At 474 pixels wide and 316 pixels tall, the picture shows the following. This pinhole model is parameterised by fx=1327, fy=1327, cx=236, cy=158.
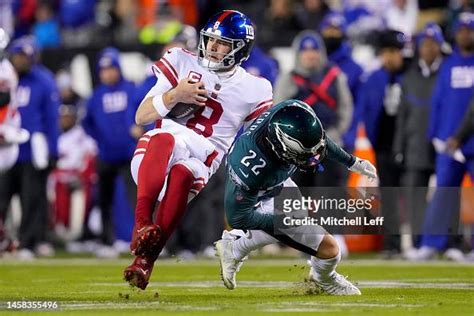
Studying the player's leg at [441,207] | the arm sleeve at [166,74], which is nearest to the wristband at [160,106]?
the arm sleeve at [166,74]

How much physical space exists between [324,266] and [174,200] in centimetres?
104

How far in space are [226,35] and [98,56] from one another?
28.1ft

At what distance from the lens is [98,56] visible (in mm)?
17125

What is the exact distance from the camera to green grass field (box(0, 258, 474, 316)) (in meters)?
7.56

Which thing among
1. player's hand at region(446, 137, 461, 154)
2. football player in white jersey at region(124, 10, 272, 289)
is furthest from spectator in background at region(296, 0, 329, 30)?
football player in white jersey at region(124, 10, 272, 289)

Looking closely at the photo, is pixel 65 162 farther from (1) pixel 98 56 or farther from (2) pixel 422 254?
(2) pixel 422 254

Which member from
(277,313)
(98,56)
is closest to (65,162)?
(98,56)

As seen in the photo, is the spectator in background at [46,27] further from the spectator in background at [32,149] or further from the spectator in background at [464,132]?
the spectator in background at [464,132]

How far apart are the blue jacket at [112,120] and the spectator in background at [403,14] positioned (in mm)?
3504

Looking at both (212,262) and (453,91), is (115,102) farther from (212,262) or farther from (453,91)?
(453,91)

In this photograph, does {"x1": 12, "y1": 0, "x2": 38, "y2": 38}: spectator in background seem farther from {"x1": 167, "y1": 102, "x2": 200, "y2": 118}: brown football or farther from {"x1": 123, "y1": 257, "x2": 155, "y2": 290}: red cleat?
{"x1": 123, "y1": 257, "x2": 155, "y2": 290}: red cleat

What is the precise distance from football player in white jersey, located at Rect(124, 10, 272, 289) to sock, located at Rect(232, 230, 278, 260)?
0.45 meters

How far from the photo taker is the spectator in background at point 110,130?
586 inches

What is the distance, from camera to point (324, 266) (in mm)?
8391
